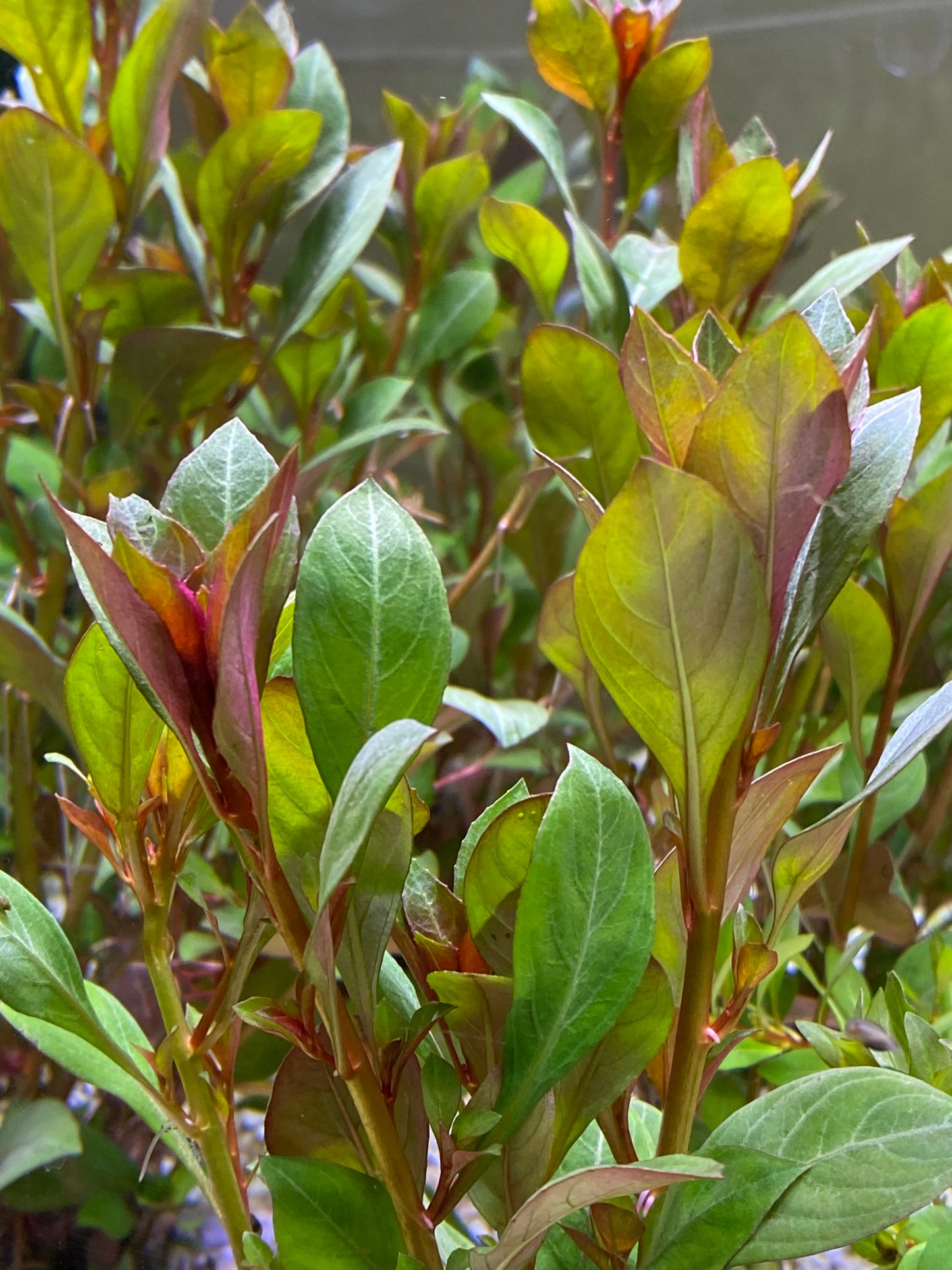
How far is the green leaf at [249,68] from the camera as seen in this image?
648 mm

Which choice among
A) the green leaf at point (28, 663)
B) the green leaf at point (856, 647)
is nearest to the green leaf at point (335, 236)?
the green leaf at point (28, 663)

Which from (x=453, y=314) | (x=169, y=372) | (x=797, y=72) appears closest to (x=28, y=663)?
(x=169, y=372)

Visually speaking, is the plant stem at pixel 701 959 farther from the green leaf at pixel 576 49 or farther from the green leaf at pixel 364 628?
the green leaf at pixel 576 49

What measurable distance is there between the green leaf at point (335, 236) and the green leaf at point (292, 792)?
16.4 inches

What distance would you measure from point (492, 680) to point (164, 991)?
1.59 ft

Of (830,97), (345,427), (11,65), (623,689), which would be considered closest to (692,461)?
(623,689)

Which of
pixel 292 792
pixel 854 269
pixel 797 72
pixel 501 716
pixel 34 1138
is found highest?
pixel 797 72

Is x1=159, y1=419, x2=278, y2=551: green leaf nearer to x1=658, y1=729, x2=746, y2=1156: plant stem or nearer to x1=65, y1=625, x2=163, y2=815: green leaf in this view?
x1=65, y1=625, x2=163, y2=815: green leaf

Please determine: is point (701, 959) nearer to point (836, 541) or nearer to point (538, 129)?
point (836, 541)

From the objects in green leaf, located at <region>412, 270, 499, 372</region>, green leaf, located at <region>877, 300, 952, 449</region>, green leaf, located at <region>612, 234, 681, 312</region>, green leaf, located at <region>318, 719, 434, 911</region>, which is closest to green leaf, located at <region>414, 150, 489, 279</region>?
green leaf, located at <region>412, 270, 499, 372</region>

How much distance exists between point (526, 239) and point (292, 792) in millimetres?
406

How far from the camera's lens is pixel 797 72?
1380 millimetres

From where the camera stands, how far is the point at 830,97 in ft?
4.52

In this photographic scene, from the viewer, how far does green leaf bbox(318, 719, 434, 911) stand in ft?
0.66
